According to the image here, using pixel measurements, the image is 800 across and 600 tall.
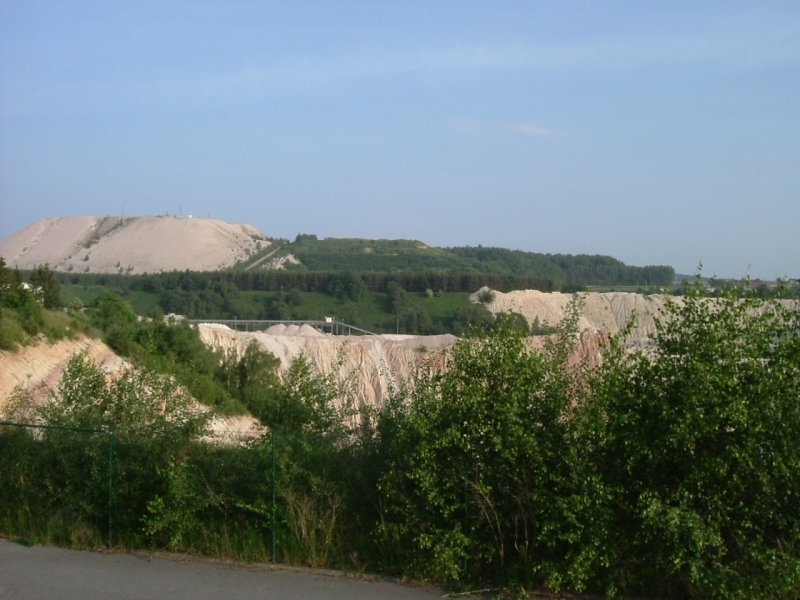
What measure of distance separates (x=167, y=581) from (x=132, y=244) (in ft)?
545

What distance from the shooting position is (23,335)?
98.7 ft

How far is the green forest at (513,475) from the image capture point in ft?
26.3

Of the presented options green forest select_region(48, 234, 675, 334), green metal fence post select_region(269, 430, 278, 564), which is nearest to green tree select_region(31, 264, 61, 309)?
green forest select_region(48, 234, 675, 334)

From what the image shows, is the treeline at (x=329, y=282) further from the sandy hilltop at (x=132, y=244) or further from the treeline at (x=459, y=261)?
the sandy hilltop at (x=132, y=244)

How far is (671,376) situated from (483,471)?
1911mm

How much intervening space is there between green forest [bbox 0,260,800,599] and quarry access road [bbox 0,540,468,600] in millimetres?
240

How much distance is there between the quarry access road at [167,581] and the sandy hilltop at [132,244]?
468 feet

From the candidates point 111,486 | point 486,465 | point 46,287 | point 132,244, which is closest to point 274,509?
point 111,486

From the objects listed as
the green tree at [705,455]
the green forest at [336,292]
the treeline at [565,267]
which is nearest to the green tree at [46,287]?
the green forest at [336,292]

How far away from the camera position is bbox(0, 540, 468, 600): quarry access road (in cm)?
892

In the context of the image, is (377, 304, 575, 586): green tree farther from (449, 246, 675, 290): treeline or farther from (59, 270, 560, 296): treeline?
(449, 246, 675, 290): treeline

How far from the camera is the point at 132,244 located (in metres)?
169

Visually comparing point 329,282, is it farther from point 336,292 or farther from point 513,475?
point 513,475

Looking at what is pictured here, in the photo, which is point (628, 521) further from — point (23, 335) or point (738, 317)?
point (23, 335)
